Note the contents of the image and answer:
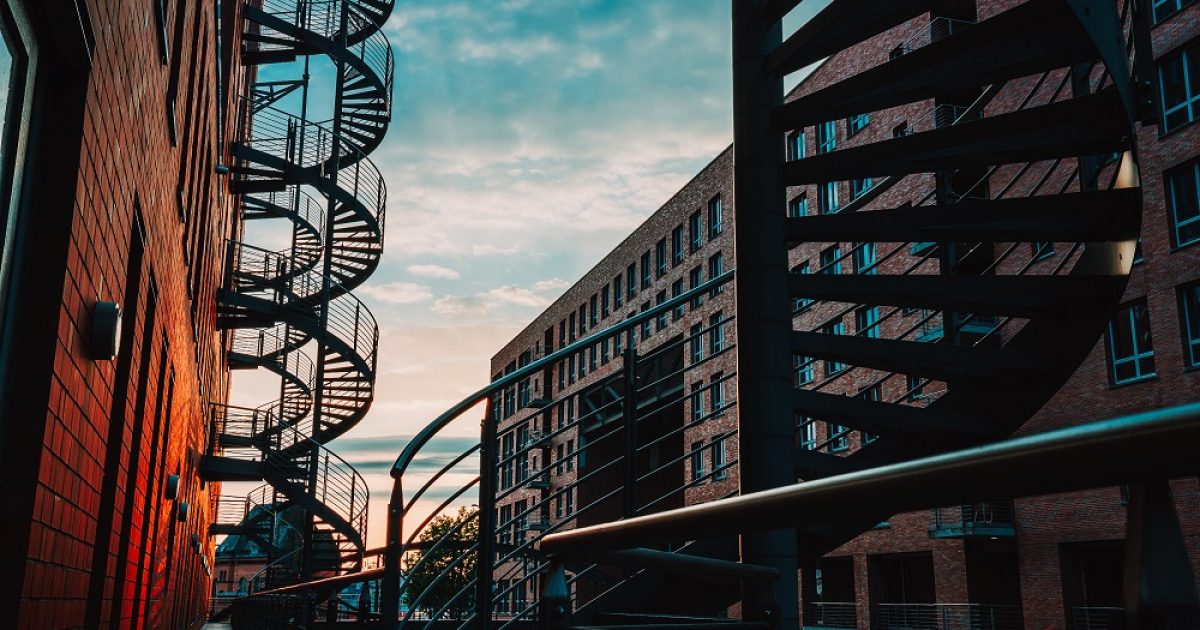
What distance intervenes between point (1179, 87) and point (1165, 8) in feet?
5.83

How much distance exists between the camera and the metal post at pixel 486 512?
5.09m

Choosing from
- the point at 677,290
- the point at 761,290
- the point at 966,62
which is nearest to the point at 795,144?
the point at 677,290

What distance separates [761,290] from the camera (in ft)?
19.7

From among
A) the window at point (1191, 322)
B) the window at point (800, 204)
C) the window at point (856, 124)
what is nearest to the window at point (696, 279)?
the window at point (800, 204)

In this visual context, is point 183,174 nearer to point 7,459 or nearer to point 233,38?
point 7,459

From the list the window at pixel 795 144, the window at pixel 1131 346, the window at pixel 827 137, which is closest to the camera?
the window at pixel 1131 346

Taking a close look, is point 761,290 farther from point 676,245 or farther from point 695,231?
point 676,245

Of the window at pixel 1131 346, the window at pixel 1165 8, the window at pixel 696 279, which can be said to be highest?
the window at pixel 1165 8

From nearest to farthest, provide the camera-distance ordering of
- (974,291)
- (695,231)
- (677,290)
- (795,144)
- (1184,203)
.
Result: 1. (974,291)
2. (1184,203)
3. (795,144)
4. (695,231)
5. (677,290)

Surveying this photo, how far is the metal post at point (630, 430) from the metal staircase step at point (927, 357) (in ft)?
3.40

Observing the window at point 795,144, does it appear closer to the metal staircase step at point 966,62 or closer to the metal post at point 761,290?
the metal post at point 761,290

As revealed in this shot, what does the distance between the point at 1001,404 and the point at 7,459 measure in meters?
5.66

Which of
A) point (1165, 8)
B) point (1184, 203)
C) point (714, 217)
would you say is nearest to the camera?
point (1184, 203)

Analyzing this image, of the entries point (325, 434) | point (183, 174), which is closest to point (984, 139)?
point (183, 174)
